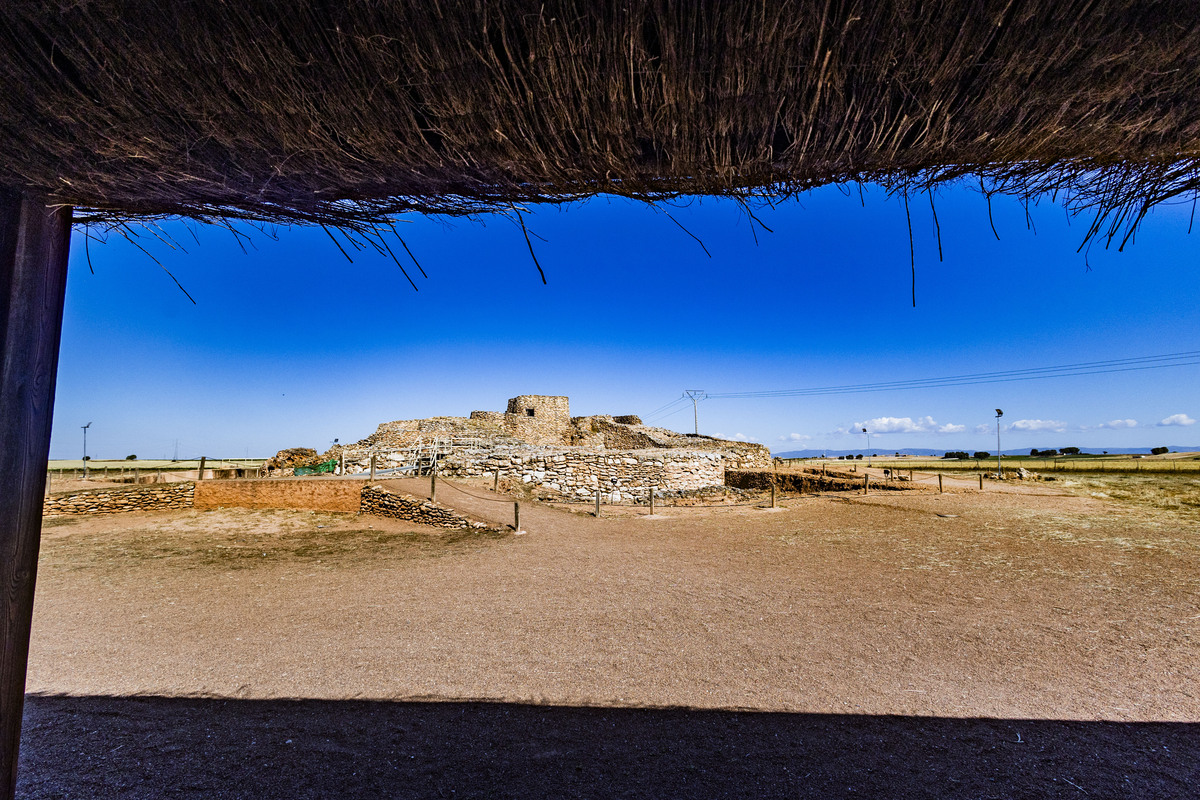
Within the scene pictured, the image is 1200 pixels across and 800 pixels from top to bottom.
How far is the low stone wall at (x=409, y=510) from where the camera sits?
12.8m

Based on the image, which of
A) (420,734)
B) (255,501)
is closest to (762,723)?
(420,734)

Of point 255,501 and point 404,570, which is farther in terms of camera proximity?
point 255,501

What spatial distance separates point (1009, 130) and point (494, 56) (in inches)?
59.1

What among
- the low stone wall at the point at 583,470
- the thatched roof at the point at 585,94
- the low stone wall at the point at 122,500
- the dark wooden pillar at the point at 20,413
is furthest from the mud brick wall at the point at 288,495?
the thatched roof at the point at 585,94

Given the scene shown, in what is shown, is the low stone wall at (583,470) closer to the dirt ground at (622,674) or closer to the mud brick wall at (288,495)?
the mud brick wall at (288,495)

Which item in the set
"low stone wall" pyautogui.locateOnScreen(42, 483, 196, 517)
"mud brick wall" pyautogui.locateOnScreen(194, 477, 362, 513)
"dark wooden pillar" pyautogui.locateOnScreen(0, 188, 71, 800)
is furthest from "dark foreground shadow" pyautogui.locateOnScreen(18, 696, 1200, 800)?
"low stone wall" pyautogui.locateOnScreen(42, 483, 196, 517)

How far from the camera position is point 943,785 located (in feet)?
9.72

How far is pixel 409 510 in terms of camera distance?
1382 cm

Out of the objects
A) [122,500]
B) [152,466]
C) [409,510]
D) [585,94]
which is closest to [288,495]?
[409,510]

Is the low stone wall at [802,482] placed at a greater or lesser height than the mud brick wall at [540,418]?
lesser

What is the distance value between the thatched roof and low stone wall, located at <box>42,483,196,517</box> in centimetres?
1803

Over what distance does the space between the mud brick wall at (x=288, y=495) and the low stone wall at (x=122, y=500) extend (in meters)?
0.78

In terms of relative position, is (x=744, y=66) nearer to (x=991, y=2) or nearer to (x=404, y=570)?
(x=991, y=2)

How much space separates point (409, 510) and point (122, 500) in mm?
9075
